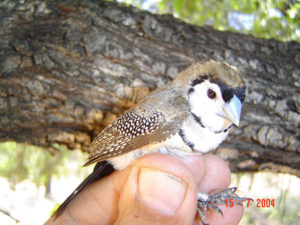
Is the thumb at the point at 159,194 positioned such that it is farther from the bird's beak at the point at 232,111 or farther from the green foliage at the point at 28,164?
the green foliage at the point at 28,164

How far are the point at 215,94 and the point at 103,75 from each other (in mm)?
1179

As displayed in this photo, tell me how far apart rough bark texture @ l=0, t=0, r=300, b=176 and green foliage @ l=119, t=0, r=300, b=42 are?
3.90ft

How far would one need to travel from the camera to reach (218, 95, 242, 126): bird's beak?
78.7 inches

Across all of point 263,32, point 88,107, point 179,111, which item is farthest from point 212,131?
point 263,32

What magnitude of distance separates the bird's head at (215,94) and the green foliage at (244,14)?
70.2 inches

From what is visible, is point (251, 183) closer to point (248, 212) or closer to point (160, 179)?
point (248, 212)

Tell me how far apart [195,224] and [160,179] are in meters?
0.91

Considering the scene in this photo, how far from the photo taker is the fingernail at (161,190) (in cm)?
189

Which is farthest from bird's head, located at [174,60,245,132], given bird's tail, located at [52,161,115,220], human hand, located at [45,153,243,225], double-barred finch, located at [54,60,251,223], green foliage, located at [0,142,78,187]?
green foliage, located at [0,142,78,187]

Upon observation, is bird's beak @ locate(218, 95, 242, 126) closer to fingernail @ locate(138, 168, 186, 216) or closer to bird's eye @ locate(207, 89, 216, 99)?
bird's eye @ locate(207, 89, 216, 99)

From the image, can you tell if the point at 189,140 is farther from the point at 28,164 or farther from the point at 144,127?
the point at 28,164

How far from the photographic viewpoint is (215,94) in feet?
6.99

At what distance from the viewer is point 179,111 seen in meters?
2.10

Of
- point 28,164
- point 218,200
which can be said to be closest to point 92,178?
point 218,200
